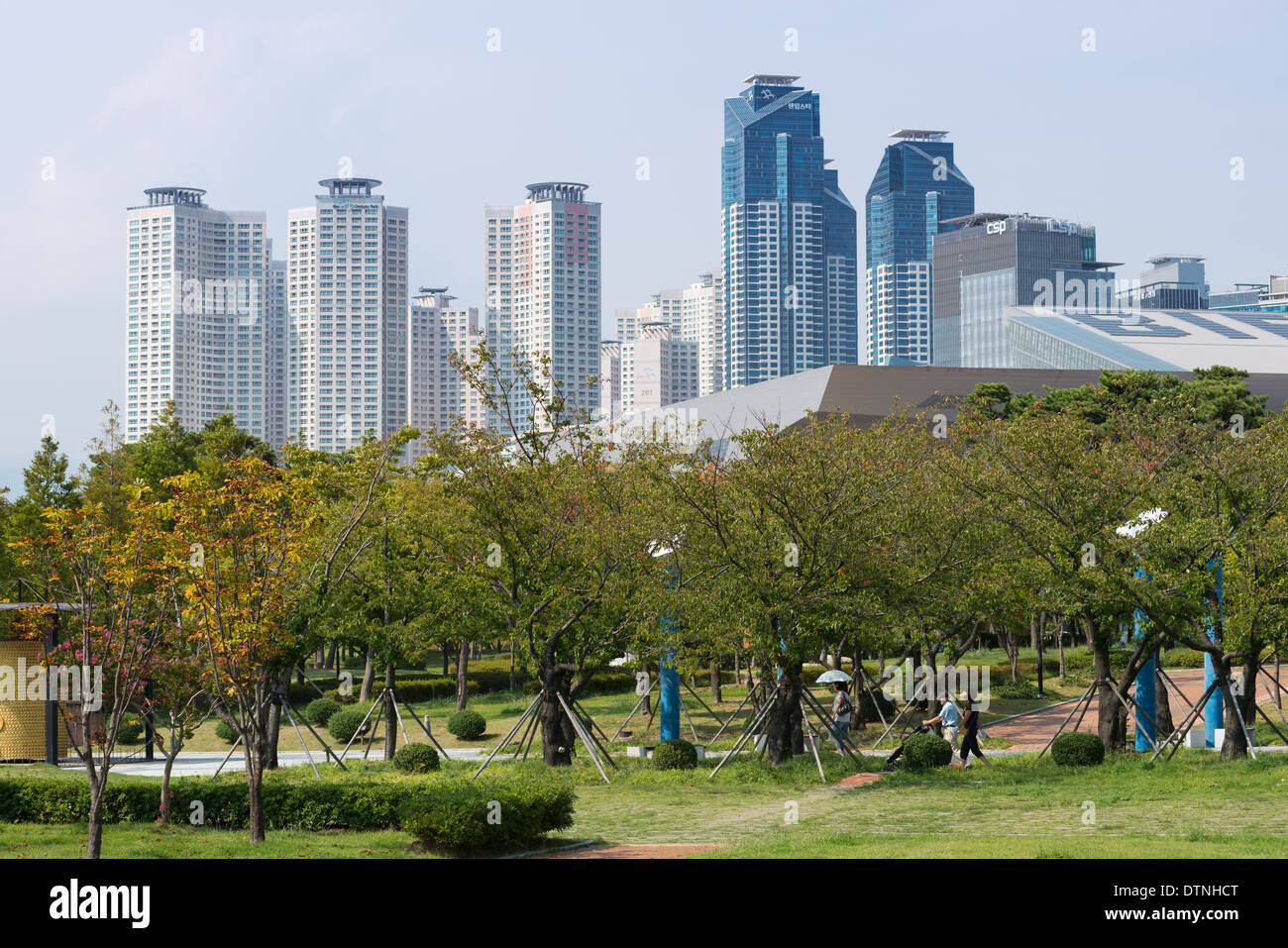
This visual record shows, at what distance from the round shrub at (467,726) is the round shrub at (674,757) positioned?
9811 mm

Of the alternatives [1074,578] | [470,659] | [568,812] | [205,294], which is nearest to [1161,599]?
[1074,578]

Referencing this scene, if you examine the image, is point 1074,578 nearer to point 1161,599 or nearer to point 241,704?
point 1161,599

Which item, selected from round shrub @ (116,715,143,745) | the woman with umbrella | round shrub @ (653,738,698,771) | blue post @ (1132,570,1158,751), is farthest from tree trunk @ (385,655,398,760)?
blue post @ (1132,570,1158,751)

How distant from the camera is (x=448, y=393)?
19038 centimetres

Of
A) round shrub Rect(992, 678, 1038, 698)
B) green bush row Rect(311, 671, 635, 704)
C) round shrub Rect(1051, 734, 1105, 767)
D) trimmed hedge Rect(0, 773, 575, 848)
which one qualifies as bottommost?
green bush row Rect(311, 671, 635, 704)

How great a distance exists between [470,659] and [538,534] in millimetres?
35669

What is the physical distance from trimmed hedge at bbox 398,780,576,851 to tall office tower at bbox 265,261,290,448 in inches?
6418

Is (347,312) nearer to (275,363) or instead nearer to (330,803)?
(275,363)

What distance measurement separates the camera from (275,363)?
584 feet

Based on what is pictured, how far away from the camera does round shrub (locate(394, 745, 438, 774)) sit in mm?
23172

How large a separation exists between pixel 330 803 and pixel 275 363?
169 m

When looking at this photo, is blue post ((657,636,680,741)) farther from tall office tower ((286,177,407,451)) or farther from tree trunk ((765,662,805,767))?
tall office tower ((286,177,407,451))
